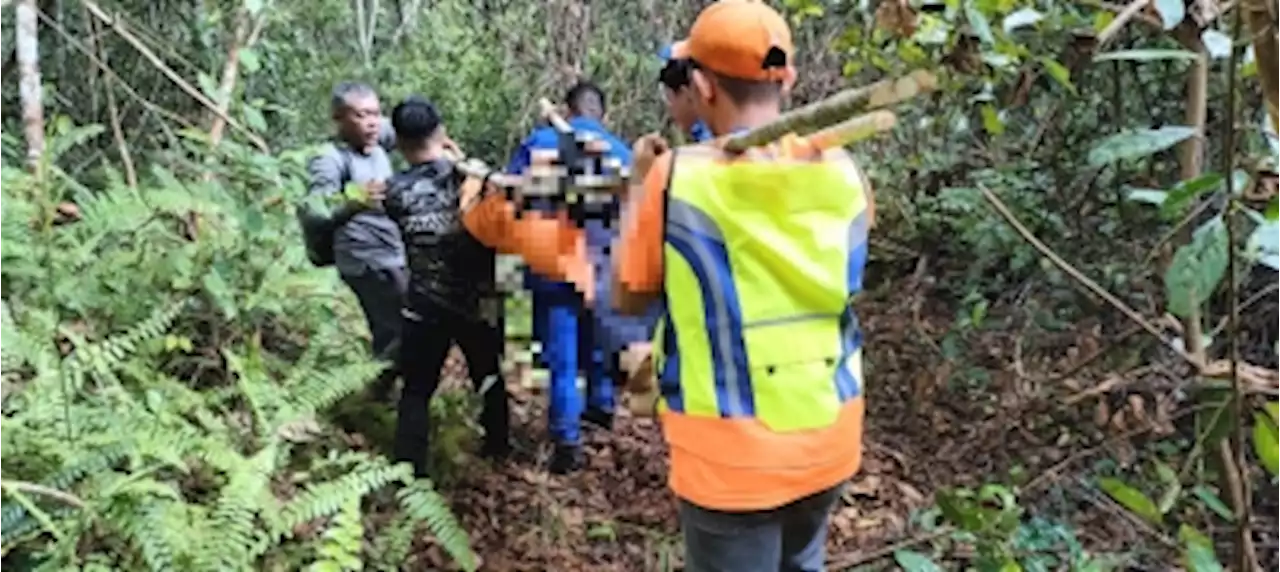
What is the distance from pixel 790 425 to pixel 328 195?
2.64 meters

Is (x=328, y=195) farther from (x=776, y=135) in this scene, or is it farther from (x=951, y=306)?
(x=951, y=306)

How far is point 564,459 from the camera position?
5613mm

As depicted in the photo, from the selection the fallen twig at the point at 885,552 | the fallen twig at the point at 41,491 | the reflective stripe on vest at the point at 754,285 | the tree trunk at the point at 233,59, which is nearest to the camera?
the reflective stripe on vest at the point at 754,285

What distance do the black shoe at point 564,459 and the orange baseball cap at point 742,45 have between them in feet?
8.98

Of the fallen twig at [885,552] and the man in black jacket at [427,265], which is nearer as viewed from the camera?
the fallen twig at [885,552]

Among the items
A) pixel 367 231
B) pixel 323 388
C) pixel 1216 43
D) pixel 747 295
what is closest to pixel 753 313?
pixel 747 295

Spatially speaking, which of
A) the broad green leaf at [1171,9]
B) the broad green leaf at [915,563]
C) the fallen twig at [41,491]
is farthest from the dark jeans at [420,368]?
the broad green leaf at [1171,9]

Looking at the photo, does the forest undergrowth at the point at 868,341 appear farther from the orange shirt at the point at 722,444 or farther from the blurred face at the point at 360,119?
the orange shirt at the point at 722,444

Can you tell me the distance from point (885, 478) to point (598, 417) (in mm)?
1216

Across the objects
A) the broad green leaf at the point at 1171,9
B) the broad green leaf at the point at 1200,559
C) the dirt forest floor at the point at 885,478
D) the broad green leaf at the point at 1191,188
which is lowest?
the dirt forest floor at the point at 885,478

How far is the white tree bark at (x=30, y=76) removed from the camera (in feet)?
19.8

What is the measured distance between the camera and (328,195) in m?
5.18

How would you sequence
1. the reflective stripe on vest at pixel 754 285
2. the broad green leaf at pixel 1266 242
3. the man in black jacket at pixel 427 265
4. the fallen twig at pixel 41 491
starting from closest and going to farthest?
the broad green leaf at pixel 1266 242 → the reflective stripe on vest at pixel 754 285 → the fallen twig at pixel 41 491 → the man in black jacket at pixel 427 265

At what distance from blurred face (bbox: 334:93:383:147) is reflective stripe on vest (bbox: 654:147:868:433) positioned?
2801mm
